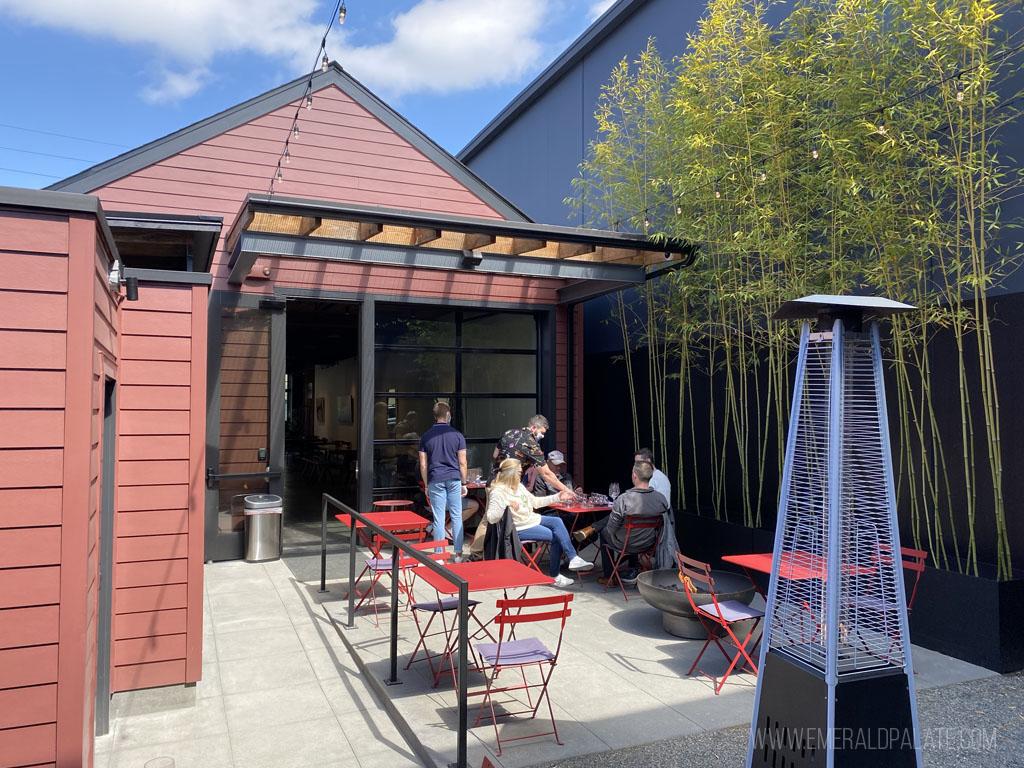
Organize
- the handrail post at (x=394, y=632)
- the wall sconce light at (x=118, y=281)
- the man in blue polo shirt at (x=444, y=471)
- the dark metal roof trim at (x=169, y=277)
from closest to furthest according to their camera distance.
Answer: the wall sconce light at (x=118, y=281) → the dark metal roof trim at (x=169, y=277) → the handrail post at (x=394, y=632) → the man in blue polo shirt at (x=444, y=471)

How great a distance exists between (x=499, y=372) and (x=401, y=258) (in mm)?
2626

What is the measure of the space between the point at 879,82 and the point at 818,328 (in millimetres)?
3100

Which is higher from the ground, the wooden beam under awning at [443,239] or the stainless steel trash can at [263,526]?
the wooden beam under awning at [443,239]

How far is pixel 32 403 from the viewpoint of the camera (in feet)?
7.14

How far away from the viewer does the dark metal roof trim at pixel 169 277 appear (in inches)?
142

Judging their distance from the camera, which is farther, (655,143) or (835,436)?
(655,143)

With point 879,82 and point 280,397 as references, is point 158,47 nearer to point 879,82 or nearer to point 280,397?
point 280,397

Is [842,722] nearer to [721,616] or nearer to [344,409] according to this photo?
[721,616]

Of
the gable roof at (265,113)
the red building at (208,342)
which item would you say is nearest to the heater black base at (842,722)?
the red building at (208,342)

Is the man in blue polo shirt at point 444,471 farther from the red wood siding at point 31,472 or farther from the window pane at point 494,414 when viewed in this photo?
the red wood siding at point 31,472

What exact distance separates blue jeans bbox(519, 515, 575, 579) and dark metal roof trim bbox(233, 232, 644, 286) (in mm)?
2330

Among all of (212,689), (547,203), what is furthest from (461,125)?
(212,689)

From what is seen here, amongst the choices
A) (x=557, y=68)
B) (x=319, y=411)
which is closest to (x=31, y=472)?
(x=557, y=68)

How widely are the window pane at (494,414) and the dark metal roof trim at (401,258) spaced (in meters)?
2.18
